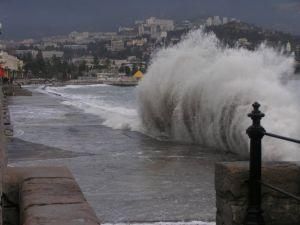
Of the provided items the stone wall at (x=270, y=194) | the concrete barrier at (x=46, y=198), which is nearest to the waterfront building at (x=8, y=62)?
the concrete barrier at (x=46, y=198)

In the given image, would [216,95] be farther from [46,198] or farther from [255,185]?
[46,198]

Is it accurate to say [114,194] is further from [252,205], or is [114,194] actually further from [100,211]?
[252,205]

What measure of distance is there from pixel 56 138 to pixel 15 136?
1247mm

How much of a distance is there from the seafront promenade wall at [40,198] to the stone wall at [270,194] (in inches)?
46.9

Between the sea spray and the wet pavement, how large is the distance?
41.3 inches

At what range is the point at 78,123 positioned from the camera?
2039 centimetres

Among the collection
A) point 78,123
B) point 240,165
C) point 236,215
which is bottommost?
point 78,123

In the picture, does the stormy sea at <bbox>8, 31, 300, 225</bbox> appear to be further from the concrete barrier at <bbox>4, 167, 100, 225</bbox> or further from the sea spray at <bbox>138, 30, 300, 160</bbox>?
the concrete barrier at <bbox>4, 167, 100, 225</bbox>

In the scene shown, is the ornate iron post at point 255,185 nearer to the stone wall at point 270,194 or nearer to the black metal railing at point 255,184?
the black metal railing at point 255,184

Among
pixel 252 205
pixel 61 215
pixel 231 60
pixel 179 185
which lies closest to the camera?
pixel 61 215

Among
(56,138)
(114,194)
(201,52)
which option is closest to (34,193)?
(114,194)

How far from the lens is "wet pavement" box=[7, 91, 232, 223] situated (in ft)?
23.3

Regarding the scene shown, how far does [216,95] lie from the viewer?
15953 millimetres

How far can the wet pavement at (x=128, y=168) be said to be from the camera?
7.11 metres
